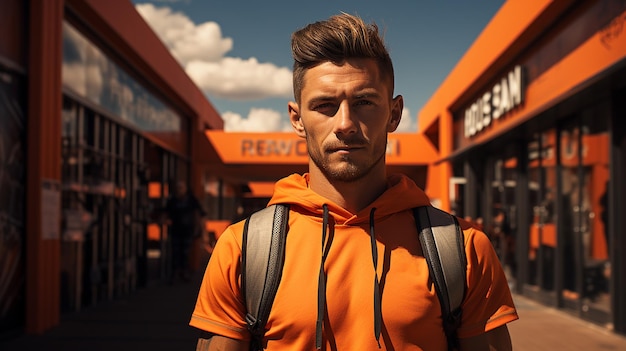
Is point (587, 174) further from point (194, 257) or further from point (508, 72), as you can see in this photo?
point (194, 257)

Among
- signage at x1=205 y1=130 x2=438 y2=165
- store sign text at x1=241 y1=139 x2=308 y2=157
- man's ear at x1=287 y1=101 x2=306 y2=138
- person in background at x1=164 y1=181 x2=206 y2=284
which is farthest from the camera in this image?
store sign text at x1=241 y1=139 x2=308 y2=157

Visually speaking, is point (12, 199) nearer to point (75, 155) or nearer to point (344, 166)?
point (75, 155)

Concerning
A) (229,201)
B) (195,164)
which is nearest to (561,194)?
(195,164)

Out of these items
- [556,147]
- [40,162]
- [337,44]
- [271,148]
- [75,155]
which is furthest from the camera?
[271,148]

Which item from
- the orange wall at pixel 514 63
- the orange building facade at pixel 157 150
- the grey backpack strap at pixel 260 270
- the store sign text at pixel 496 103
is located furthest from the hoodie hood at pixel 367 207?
the store sign text at pixel 496 103

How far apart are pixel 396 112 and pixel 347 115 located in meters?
0.24

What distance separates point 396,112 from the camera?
6.00 ft

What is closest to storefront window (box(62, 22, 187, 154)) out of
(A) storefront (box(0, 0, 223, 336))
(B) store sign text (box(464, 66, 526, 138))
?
(A) storefront (box(0, 0, 223, 336))

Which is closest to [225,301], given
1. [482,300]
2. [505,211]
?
[482,300]

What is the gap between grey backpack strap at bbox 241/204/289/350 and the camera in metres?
1.61

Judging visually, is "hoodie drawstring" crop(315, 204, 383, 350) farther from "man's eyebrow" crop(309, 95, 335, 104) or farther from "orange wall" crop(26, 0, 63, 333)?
"orange wall" crop(26, 0, 63, 333)

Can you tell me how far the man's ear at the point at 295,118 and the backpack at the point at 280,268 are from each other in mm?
304

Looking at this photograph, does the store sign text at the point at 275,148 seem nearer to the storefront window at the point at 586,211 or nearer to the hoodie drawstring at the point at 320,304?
the storefront window at the point at 586,211

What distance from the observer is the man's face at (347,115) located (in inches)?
65.6
